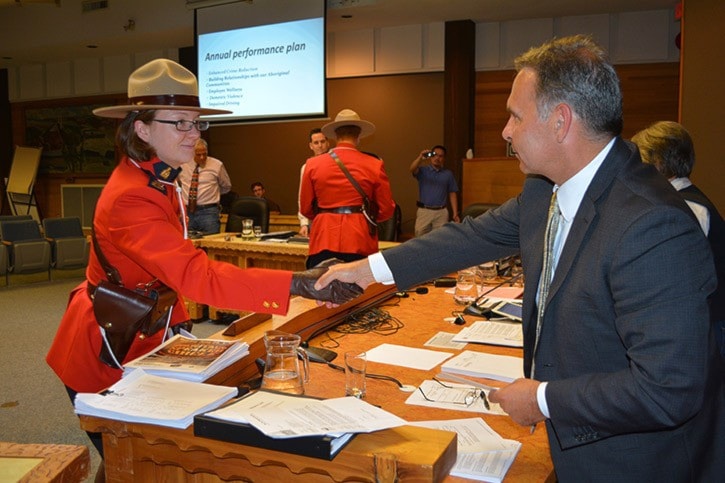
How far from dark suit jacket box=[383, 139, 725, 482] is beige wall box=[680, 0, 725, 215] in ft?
12.1

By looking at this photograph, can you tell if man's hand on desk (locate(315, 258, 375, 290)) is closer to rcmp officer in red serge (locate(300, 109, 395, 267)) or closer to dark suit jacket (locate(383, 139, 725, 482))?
dark suit jacket (locate(383, 139, 725, 482))

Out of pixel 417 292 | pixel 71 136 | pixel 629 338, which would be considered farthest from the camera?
pixel 71 136

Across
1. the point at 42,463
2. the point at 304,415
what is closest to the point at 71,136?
the point at 304,415

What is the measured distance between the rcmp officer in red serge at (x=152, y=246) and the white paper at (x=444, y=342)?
1.53ft

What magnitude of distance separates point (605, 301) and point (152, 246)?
1251 mm

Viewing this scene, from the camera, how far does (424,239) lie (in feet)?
6.93

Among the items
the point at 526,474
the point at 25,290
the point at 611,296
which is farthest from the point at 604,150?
the point at 25,290

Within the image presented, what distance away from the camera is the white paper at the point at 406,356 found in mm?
2137

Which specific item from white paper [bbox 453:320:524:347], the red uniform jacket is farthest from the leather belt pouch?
the red uniform jacket

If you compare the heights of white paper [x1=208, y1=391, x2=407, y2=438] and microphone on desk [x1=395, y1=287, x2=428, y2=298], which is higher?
white paper [x1=208, y1=391, x2=407, y2=438]

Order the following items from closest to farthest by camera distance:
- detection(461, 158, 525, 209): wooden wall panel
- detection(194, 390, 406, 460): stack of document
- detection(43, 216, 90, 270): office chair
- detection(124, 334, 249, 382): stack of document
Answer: detection(194, 390, 406, 460): stack of document
detection(124, 334, 249, 382): stack of document
detection(461, 158, 525, 209): wooden wall panel
detection(43, 216, 90, 270): office chair

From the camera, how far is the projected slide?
294 inches

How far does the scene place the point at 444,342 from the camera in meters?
2.40

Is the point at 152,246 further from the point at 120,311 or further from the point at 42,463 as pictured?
the point at 42,463
